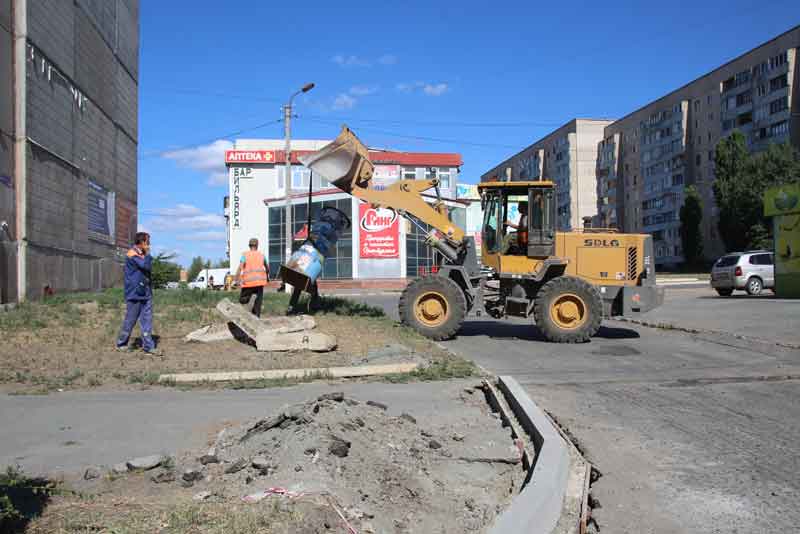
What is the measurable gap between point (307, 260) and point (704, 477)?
10.0 meters

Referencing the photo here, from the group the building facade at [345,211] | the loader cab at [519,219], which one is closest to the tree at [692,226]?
the building facade at [345,211]

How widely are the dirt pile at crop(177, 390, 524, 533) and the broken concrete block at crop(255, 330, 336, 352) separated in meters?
4.51

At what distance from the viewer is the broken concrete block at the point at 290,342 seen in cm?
1005

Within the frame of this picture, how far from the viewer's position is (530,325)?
16422 mm

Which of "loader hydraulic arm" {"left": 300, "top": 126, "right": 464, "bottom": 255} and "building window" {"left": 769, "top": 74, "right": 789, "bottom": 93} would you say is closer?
"loader hydraulic arm" {"left": 300, "top": 126, "right": 464, "bottom": 255}

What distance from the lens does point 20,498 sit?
359 cm

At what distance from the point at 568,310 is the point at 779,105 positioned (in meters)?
60.8

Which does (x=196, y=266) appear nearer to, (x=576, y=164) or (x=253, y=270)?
(x=576, y=164)

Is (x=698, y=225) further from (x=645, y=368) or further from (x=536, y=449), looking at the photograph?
(x=536, y=449)

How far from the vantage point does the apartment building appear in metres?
62.1

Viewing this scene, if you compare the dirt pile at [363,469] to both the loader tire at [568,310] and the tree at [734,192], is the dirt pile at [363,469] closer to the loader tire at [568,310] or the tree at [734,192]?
the loader tire at [568,310]

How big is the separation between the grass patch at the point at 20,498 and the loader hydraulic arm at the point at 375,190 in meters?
9.91

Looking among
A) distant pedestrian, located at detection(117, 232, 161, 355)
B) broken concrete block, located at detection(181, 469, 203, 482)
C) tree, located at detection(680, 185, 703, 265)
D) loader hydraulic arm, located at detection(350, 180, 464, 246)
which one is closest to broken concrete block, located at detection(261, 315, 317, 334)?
distant pedestrian, located at detection(117, 232, 161, 355)

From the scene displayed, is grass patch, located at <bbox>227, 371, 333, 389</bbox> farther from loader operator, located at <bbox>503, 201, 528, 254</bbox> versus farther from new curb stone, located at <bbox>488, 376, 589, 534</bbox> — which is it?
loader operator, located at <bbox>503, 201, 528, 254</bbox>
